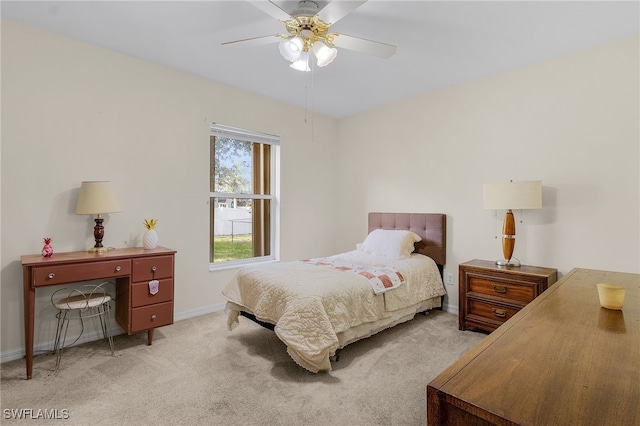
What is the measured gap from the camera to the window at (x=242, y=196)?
3721mm

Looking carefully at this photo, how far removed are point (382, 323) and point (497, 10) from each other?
2503 millimetres

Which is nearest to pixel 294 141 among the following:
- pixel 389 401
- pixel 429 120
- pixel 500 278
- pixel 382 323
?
pixel 429 120

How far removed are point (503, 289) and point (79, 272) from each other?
3.41 meters

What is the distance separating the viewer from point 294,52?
6.77 ft

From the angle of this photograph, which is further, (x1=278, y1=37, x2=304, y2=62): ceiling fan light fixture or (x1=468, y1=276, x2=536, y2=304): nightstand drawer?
(x1=468, y1=276, x2=536, y2=304): nightstand drawer

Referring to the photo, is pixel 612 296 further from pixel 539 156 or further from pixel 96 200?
pixel 96 200

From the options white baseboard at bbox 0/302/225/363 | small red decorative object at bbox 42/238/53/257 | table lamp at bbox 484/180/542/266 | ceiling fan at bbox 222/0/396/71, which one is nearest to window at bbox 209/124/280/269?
white baseboard at bbox 0/302/225/363

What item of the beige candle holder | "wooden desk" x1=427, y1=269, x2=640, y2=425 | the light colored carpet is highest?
the beige candle holder

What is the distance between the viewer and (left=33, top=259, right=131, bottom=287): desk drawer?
216 cm

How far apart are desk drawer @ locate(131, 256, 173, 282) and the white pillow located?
2.13 metres

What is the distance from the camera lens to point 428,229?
12.1 ft

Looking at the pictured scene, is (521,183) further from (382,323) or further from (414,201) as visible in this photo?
(382,323)

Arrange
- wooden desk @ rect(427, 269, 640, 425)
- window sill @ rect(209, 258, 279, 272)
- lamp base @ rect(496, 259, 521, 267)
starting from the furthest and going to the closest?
window sill @ rect(209, 258, 279, 272) → lamp base @ rect(496, 259, 521, 267) → wooden desk @ rect(427, 269, 640, 425)

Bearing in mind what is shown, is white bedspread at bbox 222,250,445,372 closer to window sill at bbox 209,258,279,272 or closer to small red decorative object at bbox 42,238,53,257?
window sill at bbox 209,258,279,272
